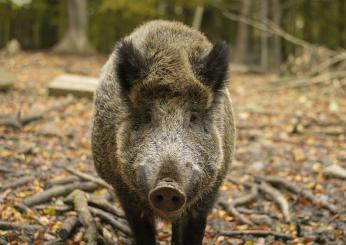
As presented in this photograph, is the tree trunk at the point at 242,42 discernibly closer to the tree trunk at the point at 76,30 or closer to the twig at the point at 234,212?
the tree trunk at the point at 76,30

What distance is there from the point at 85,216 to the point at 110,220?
36cm

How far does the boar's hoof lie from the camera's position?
2938 millimetres

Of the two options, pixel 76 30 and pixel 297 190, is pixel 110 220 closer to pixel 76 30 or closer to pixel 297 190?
pixel 297 190

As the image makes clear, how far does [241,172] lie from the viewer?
688cm

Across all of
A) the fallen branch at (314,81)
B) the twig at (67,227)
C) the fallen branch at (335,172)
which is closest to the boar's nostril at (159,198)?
the twig at (67,227)

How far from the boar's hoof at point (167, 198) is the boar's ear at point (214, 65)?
1.14 meters

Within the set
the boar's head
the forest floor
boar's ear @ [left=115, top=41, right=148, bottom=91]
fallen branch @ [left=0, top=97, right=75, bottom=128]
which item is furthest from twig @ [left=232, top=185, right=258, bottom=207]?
fallen branch @ [left=0, top=97, right=75, bottom=128]

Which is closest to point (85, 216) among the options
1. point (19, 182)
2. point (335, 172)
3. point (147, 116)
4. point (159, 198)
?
point (19, 182)

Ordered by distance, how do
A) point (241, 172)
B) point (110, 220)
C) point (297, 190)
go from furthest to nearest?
point (241, 172) < point (297, 190) < point (110, 220)

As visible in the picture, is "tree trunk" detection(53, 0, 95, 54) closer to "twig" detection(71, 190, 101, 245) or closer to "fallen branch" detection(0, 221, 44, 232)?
"twig" detection(71, 190, 101, 245)

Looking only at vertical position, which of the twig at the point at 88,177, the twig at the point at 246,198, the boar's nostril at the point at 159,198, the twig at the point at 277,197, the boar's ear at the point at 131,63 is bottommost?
the twig at the point at 246,198

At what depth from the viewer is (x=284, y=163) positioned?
720cm

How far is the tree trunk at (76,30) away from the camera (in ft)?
57.4

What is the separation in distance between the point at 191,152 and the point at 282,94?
9.98 metres
